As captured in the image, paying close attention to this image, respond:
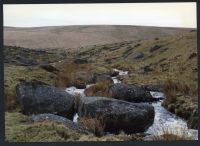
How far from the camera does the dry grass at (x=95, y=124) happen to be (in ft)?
30.9

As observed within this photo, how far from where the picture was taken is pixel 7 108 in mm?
9320

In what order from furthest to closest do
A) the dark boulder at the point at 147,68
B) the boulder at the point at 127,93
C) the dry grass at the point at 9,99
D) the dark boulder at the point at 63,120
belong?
the dark boulder at the point at 147,68, the boulder at the point at 127,93, the dark boulder at the point at 63,120, the dry grass at the point at 9,99

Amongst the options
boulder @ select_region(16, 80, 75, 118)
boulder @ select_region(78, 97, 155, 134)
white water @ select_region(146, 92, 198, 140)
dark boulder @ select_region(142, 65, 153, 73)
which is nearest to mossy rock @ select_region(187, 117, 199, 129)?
white water @ select_region(146, 92, 198, 140)

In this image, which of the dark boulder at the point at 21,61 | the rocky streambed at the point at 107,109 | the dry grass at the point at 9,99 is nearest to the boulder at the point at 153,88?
the rocky streambed at the point at 107,109

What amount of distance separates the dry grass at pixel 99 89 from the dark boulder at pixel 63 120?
0.61 m

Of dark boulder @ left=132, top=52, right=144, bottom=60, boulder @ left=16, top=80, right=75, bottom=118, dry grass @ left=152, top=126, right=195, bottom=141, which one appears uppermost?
dark boulder @ left=132, top=52, right=144, bottom=60

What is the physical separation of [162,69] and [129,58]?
0.67 meters

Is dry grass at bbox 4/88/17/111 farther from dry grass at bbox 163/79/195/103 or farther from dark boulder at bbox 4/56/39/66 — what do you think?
dry grass at bbox 163/79/195/103

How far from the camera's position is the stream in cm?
949

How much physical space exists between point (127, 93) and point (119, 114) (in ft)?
1.37

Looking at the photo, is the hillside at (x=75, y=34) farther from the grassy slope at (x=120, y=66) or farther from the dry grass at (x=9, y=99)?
the dry grass at (x=9, y=99)

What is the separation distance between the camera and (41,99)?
31.1ft

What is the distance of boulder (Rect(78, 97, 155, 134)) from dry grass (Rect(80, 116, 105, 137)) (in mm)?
55

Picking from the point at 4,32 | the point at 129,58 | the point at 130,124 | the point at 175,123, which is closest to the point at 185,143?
the point at 175,123
